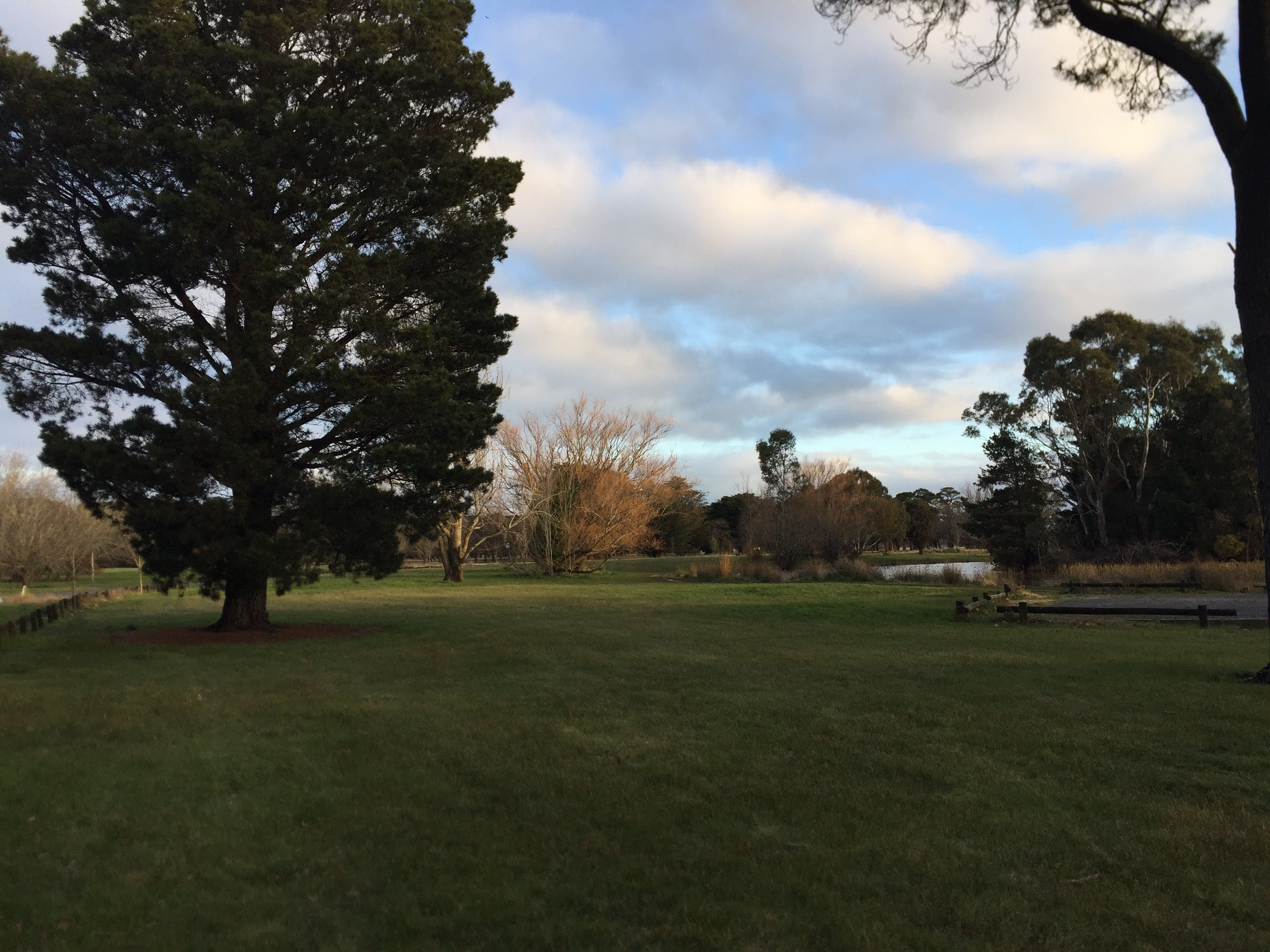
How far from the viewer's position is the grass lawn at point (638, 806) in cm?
396

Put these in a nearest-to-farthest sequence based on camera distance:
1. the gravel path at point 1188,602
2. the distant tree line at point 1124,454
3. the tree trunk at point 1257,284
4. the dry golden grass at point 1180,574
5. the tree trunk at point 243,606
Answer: the tree trunk at point 1257,284, the tree trunk at point 243,606, the gravel path at point 1188,602, the dry golden grass at point 1180,574, the distant tree line at point 1124,454

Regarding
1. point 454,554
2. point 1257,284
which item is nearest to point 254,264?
point 1257,284

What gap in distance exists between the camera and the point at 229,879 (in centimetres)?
456

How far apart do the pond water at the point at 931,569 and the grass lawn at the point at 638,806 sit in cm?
2926

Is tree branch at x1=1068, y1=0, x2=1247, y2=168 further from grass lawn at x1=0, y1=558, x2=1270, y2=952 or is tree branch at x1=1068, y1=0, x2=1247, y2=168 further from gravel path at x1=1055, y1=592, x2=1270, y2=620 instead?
gravel path at x1=1055, y1=592, x2=1270, y2=620

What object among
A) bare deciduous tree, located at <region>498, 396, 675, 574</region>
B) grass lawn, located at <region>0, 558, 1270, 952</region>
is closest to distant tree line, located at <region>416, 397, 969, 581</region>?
bare deciduous tree, located at <region>498, 396, 675, 574</region>

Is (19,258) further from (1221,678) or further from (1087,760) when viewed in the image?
(1221,678)

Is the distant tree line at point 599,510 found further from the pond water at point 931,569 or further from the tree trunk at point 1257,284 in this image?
the tree trunk at point 1257,284

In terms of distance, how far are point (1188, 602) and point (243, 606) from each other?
75.4ft

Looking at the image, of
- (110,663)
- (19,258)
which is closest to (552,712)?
(110,663)

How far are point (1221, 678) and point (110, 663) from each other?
599 inches

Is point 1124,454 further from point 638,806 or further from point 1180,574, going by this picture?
point 638,806

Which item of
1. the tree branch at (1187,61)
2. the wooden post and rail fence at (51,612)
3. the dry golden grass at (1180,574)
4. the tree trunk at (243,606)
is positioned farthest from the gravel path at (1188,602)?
the wooden post and rail fence at (51,612)

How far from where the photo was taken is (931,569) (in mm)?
49156
